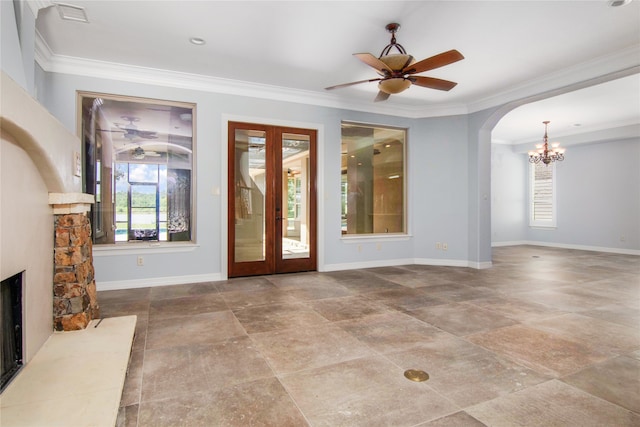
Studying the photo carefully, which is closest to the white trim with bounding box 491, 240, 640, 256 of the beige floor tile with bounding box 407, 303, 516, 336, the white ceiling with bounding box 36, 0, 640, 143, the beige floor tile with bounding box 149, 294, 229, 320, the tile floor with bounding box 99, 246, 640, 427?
the tile floor with bounding box 99, 246, 640, 427

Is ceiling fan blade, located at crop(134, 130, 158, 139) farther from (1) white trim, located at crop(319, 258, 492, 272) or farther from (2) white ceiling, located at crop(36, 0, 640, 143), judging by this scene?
(1) white trim, located at crop(319, 258, 492, 272)

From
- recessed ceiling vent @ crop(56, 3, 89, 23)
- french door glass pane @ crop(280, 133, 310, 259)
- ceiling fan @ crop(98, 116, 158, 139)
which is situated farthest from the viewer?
french door glass pane @ crop(280, 133, 310, 259)

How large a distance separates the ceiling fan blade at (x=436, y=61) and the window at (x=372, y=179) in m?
2.68

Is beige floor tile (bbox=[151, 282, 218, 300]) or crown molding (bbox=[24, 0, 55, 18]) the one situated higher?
crown molding (bbox=[24, 0, 55, 18])

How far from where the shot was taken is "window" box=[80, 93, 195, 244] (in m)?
4.46

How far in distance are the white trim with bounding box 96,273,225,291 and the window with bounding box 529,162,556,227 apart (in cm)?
903

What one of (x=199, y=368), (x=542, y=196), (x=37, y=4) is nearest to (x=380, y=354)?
(x=199, y=368)

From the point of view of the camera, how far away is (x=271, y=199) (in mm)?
5316

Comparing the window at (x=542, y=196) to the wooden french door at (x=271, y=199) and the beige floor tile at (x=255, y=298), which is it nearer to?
the wooden french door at (x=271, y=199)

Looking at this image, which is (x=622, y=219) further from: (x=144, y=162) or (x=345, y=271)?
(x=144, y=162)

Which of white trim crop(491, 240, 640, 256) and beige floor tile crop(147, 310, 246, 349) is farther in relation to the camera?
white trim crop(491, 240, 640, 256)

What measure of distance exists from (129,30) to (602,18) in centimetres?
482

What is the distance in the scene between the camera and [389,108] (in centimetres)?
608

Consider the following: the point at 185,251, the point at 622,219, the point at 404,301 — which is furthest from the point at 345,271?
the point at 622,219
